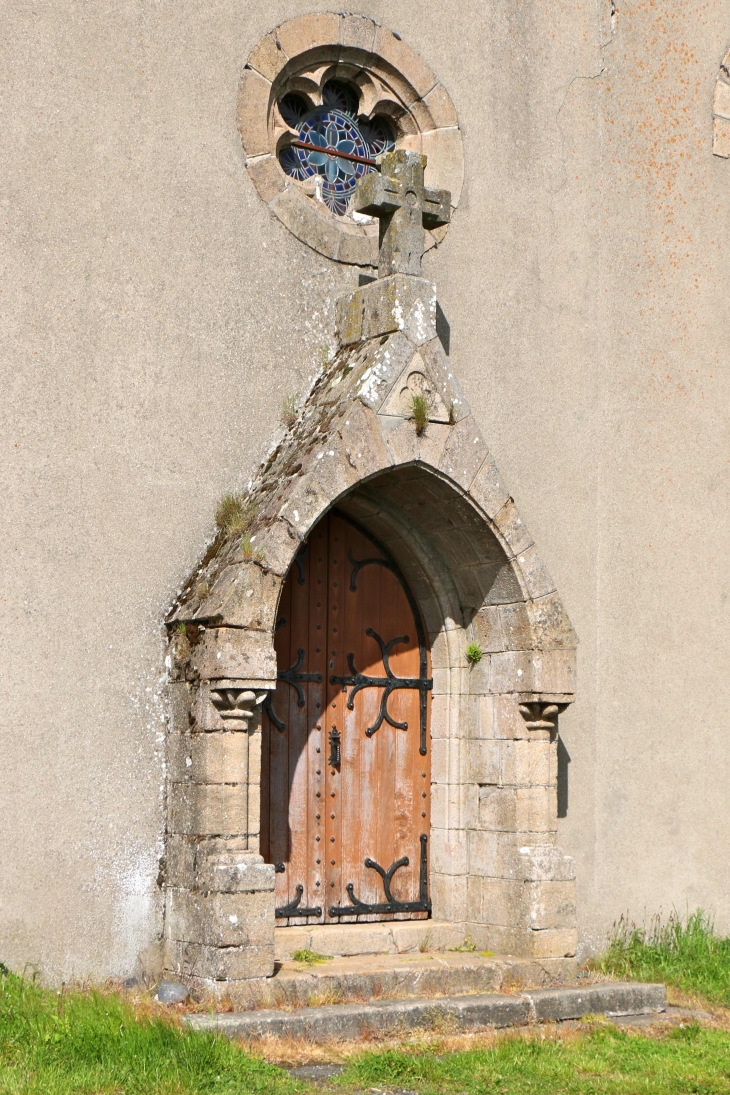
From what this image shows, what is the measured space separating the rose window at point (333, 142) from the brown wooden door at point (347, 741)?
205cm

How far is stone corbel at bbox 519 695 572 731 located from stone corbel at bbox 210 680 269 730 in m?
1.70

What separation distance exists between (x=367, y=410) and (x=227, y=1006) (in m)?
A: 3.00

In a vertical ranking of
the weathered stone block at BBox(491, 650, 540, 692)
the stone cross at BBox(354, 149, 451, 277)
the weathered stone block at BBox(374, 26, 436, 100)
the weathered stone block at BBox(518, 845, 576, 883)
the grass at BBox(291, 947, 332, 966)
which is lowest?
the grass at BBox(291, 947, 332, 966)

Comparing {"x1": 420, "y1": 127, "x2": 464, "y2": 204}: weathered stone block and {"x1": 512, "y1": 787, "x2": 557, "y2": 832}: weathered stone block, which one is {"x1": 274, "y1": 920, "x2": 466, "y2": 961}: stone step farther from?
{"x1": 420, "y1": 127, "x2": 464, "y2": 204}: weathered stone block

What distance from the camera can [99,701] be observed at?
6910 millimetres

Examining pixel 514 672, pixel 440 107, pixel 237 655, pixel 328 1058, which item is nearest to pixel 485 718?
pixel 514 672

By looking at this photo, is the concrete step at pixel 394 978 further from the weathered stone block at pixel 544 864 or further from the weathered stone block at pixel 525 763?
the weathered stone block at pixel 525 763

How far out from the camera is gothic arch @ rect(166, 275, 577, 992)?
21.9 feet

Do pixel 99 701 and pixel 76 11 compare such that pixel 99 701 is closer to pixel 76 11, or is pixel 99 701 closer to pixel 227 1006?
pixel 227 1006

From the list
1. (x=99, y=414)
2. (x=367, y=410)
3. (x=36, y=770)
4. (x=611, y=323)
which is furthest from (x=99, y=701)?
(x=611, y=323)

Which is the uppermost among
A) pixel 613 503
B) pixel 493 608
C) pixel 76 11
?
pixel 76 11

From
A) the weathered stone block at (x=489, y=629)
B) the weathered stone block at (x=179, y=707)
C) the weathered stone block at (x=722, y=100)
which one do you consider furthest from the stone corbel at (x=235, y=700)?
the weathered stone block at (x=722, y=100)

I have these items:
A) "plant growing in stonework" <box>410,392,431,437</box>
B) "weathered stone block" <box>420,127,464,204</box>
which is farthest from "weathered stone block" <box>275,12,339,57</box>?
"plant growing in stonework" <box>410,392,431,437</box>

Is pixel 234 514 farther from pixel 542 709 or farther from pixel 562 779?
pixel 562 779
